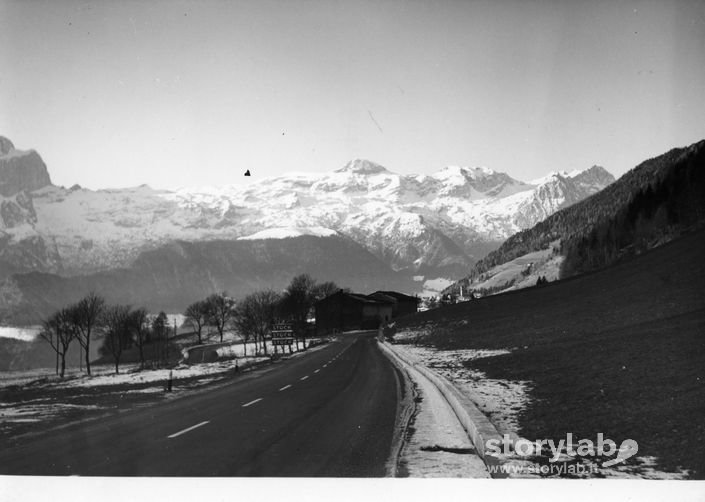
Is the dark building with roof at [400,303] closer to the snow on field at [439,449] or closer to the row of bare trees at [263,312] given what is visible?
the row of bare trees at [263,312]

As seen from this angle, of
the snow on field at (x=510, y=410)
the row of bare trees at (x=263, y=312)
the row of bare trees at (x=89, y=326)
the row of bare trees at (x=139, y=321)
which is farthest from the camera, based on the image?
the row of bare trees at (x=89, y=326)

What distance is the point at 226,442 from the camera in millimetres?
11750

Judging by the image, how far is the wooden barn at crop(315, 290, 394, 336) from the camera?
158 meters

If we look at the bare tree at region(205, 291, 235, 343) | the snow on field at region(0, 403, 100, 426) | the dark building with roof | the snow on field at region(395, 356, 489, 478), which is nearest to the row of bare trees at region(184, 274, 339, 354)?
the bare tree at region(205, 291, 235, 343)

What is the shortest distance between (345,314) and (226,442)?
147609 millimetres

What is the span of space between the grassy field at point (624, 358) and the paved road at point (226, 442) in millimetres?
3630

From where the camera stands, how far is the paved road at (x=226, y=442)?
985 centimetres

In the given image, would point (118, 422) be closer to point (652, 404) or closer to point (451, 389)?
point (451, 389)

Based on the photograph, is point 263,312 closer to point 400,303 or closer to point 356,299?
point 356,299

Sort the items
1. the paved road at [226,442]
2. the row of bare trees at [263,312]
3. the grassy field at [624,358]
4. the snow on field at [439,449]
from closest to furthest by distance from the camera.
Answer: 1. the snow on field at [439,449]
2. the paved road at [226,442]
3. the grassy field at [624,358]
4. the row of bare trees at [263,312]

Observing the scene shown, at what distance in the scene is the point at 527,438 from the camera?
11.0 metres

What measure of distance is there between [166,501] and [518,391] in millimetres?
11130

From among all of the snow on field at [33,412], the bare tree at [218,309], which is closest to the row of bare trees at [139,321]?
the bare tree at [218,309]

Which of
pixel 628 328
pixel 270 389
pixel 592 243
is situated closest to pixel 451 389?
pixel 270 389
